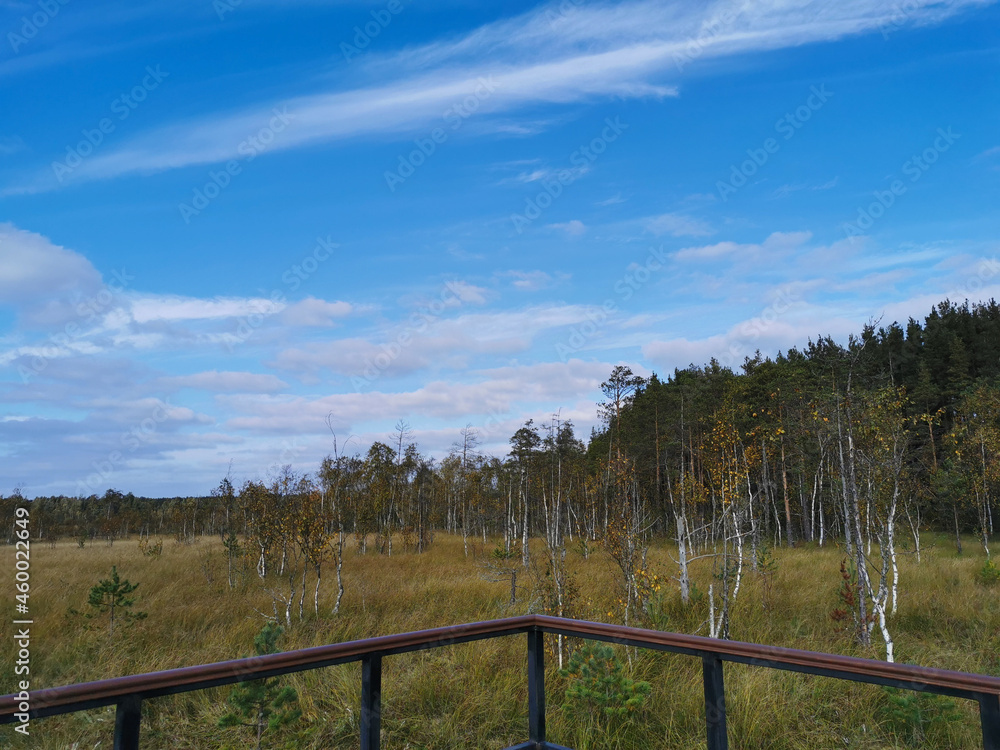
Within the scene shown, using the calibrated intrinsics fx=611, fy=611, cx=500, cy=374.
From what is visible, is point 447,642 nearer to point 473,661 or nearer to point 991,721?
point 991,721

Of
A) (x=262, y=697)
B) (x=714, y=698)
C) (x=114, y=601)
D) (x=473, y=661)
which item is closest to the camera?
(x=714, y=698)

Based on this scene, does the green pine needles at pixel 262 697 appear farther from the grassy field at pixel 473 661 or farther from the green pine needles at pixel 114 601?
the green pine needles at pixel 114 601

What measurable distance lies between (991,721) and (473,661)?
20.8 feet

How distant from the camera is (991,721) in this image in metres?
1.94

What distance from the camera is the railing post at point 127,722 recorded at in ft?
6.50

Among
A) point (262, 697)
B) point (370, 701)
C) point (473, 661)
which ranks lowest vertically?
point (473, 661)

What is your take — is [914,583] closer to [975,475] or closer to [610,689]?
[975,475]

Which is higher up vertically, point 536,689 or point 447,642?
point 447,642

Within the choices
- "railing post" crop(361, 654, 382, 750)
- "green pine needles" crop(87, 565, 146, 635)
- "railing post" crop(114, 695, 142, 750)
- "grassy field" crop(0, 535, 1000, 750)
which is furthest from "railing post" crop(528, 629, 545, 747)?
"green pine needles" crop(87, 565, 146, 635)

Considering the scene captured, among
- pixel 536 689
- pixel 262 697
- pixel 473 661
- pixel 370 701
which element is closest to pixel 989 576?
pixel 473 661

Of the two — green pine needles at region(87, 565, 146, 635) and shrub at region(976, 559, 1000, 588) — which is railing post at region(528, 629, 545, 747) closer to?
green pine needles at region(87, 565, 146, 635)

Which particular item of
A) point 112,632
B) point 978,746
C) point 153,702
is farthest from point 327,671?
point 978,746

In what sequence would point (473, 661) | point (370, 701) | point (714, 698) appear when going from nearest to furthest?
point (714, 698), point (370, 701), point (473, 661)

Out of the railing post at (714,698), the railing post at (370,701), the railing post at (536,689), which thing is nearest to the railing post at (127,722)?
the railing post at (370,701)
